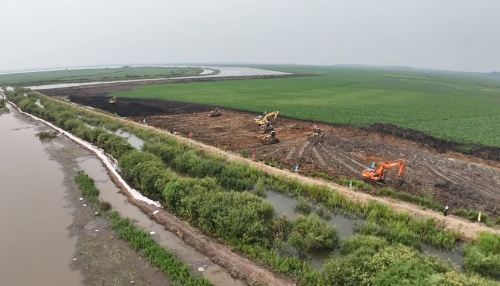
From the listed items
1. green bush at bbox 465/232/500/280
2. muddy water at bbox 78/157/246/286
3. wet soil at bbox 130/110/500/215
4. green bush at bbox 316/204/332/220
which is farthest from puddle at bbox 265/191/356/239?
muddy water at bbox 78/157/246/286

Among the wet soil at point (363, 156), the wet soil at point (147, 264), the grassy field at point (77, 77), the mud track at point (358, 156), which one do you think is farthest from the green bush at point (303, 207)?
the grassy field at point (77, 77)

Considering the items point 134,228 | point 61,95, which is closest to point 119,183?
point 134,228

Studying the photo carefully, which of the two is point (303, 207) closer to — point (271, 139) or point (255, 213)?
point (255, 213)

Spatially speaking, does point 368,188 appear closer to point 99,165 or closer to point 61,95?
point 99,165

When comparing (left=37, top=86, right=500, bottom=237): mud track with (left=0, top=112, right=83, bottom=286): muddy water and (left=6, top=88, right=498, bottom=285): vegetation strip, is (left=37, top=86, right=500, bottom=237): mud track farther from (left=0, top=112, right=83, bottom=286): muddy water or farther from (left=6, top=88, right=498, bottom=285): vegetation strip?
(left=0, top=112, right=83, bottom=286): muddy water

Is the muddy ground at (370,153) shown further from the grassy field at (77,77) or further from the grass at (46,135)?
the grassy field at (77,77)
